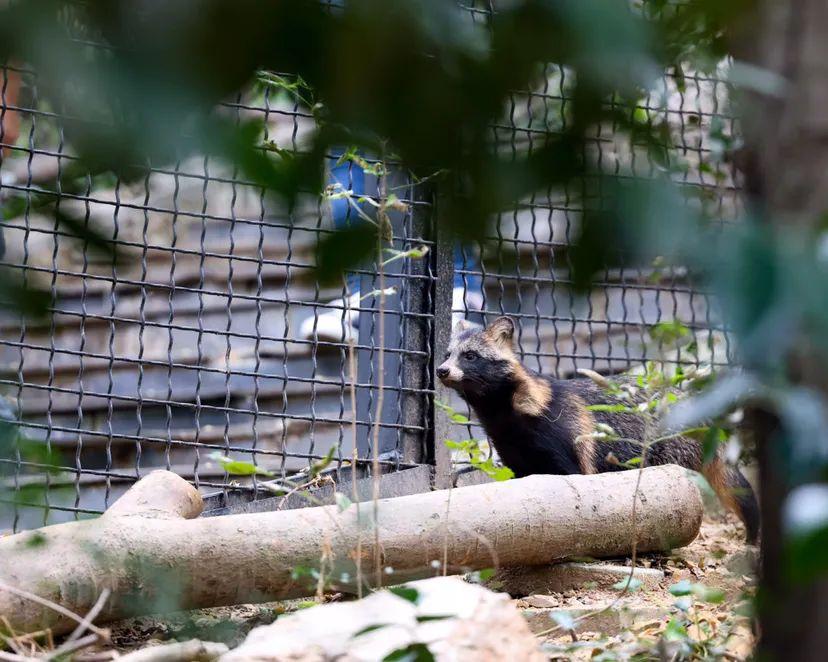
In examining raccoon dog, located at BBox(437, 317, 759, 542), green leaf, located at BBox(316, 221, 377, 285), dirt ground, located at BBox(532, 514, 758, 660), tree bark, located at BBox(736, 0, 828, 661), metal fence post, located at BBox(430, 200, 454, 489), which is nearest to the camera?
green leaf, located at BBox(316, 221, 377, 285)

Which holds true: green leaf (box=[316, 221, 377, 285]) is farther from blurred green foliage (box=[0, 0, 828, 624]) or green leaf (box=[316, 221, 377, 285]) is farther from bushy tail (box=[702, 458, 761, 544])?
bushy tail (box=[702, 458, 761, 544])

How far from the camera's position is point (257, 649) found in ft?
8.36

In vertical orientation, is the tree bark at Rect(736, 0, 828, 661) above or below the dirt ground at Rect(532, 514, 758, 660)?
above

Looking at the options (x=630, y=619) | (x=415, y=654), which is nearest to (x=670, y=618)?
(x=630, y=619)

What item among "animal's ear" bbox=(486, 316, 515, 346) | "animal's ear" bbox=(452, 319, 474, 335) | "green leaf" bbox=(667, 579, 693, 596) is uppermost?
"animal's ear" bbox=(452, 319, 474, 335)

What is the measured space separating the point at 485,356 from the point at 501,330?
7.7 inches

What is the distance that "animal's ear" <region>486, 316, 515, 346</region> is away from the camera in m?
7.04

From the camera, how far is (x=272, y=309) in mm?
11914

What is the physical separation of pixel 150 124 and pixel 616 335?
9.74 metres

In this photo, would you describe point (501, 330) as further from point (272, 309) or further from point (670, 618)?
point (272, 309)

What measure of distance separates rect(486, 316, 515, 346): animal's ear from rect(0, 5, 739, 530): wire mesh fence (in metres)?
0.14

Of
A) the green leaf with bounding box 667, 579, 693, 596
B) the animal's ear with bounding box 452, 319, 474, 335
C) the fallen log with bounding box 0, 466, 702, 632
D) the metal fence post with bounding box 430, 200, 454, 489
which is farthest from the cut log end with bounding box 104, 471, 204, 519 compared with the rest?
the animal's ear with bounding box 452, 319, 474, 335

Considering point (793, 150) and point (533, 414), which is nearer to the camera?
point (793, 150)

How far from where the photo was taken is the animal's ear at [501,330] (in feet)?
23.1
